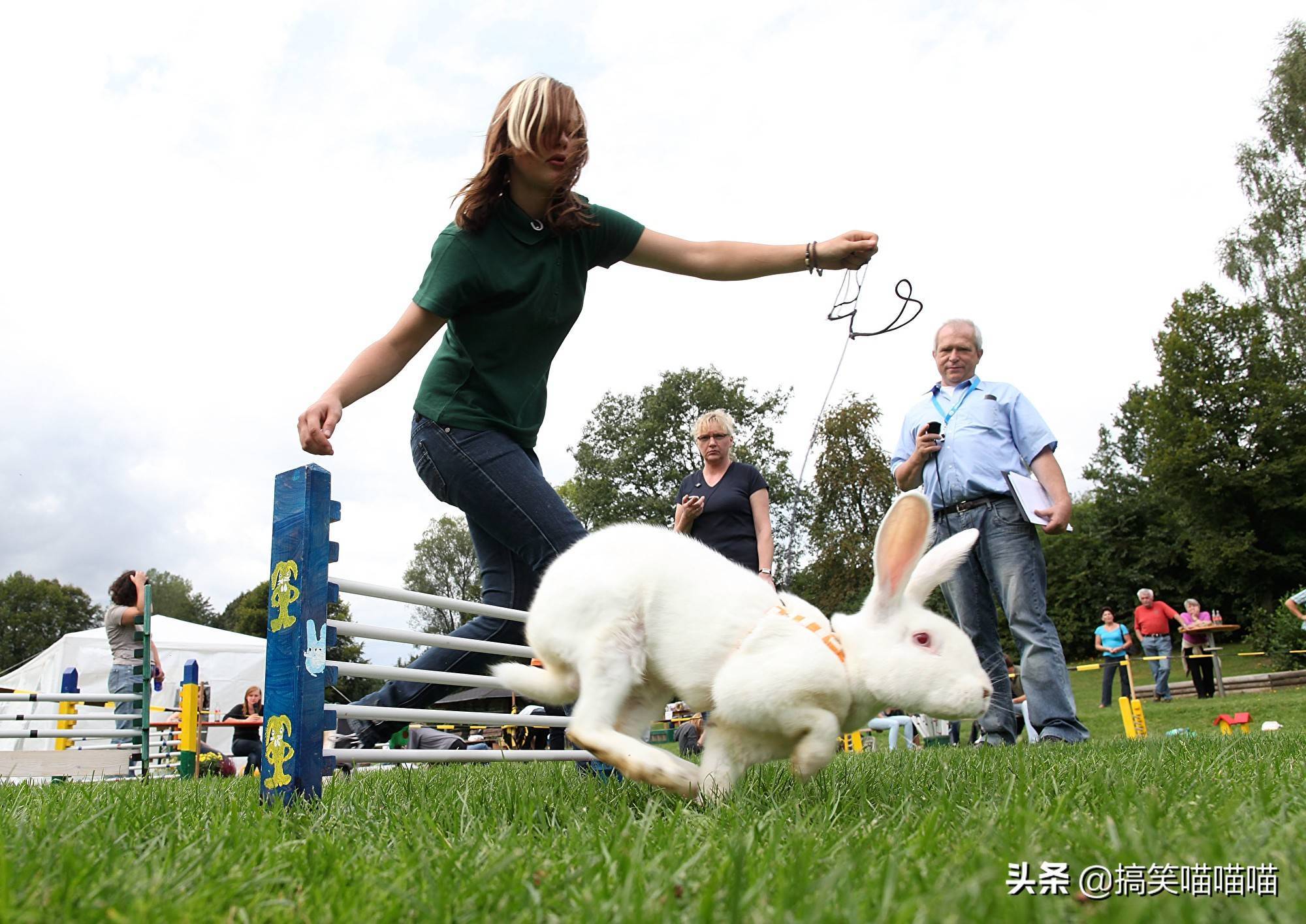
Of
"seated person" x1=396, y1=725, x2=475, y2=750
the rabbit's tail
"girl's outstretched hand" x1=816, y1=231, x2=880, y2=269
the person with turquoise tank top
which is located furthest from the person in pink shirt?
the rabbit's tail

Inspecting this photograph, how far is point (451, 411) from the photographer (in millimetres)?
3221

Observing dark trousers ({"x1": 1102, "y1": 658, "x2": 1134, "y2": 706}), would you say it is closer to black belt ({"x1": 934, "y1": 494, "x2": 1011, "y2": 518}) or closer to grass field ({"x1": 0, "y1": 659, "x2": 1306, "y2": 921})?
black belt ({"x1": 934, "y1": 494, "x2": 1011, "y2": 518})

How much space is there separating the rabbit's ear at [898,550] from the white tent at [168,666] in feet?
51.3

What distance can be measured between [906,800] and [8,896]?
5.54 ft

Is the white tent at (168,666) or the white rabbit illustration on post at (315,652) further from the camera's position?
the white tent at (168,666)

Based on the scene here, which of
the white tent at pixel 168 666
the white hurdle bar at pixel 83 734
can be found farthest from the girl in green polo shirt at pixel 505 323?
the white tent at pixel 168 666

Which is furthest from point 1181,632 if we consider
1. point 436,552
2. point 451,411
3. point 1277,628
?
point 436,552

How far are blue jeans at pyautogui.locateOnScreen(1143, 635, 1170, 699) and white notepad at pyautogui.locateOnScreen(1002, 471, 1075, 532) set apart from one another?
12.4 m

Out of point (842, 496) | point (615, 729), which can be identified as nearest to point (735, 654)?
point (615, 729)

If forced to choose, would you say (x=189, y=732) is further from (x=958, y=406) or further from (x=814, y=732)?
(x=814, y=732)

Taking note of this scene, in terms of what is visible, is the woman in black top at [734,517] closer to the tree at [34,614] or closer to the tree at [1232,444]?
the tree at [1232,444]

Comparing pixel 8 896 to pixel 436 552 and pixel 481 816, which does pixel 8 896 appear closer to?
pixel 481 816

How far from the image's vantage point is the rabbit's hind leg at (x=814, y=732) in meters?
2.30

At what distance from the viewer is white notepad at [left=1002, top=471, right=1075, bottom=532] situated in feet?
16.7
